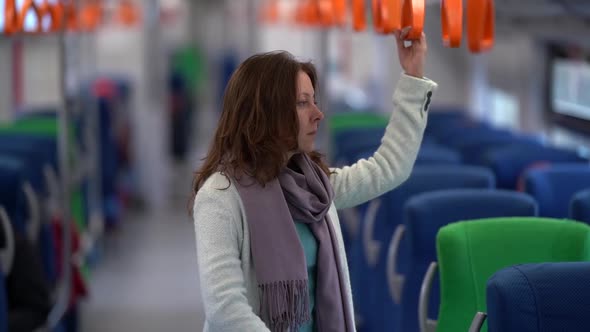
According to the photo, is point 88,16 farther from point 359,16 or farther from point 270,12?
point 270,12

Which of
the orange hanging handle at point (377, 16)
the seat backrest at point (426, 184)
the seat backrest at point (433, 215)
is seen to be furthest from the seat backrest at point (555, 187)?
the orange hanging handle at point (377, 16)

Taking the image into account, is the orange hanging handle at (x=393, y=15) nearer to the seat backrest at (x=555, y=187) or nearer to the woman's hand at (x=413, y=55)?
the woman's hand at (x=413, y=55)

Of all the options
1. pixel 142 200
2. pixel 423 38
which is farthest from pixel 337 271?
pixel 142 200

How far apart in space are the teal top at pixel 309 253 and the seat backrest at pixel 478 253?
962mm

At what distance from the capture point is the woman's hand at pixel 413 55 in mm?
2553

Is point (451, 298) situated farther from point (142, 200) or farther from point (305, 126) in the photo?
point (142, 200)

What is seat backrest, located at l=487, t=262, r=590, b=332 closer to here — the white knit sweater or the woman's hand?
the white knit sweater

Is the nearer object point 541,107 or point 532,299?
point 532,299

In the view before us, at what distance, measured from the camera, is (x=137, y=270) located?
820cm

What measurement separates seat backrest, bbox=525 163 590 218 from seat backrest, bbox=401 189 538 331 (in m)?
0.75

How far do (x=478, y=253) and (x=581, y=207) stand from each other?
0.71 metres

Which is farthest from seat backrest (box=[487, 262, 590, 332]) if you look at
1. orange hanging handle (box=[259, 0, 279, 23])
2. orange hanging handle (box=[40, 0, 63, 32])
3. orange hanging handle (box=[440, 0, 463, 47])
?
orange hanging handle (box=[259, 0, 279, 23])

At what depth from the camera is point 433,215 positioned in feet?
13.1

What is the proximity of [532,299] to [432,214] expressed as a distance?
162cm
